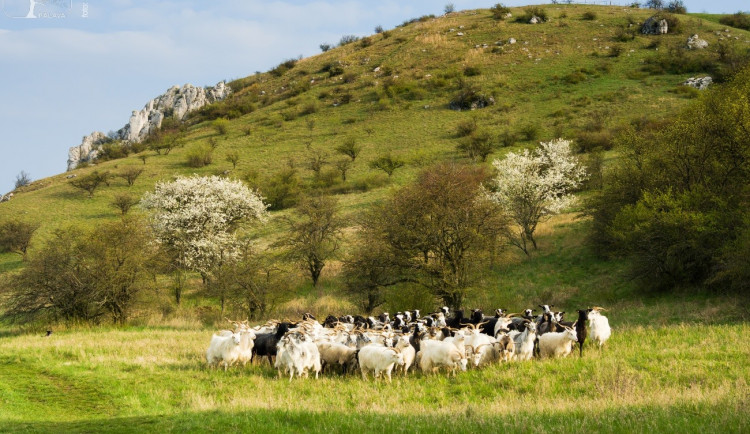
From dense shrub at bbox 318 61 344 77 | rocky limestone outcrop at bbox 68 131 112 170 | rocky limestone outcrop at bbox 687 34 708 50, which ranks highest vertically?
dense shrub at bbox 318 61 344 77

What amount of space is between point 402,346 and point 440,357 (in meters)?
1.16

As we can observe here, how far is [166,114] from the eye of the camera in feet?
554

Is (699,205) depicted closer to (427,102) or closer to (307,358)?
(307,358)

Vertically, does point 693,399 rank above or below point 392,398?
above

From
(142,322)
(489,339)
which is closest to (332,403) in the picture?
(489,339)

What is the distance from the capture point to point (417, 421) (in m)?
9.80

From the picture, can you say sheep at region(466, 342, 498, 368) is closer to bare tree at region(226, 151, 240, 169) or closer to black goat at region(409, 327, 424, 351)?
black goat at region(409, 327, 424, 351)

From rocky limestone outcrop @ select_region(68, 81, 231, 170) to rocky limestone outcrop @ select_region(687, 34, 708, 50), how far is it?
382ft

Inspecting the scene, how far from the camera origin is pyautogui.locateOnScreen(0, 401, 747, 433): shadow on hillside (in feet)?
28.4

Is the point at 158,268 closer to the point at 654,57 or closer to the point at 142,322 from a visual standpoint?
the point at 142,322

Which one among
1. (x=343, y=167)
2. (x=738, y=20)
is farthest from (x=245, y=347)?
(x=738, y=20)

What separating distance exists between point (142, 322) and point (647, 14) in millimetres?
129738

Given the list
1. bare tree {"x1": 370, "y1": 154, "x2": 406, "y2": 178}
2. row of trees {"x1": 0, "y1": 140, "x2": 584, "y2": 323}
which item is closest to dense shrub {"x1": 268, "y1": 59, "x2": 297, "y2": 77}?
bare tree {"x1": 370, "y1": 154, "x2": 406, "y2": 178}

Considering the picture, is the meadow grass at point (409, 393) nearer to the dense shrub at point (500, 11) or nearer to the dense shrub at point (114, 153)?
the dense shrub at point (114, 153)
